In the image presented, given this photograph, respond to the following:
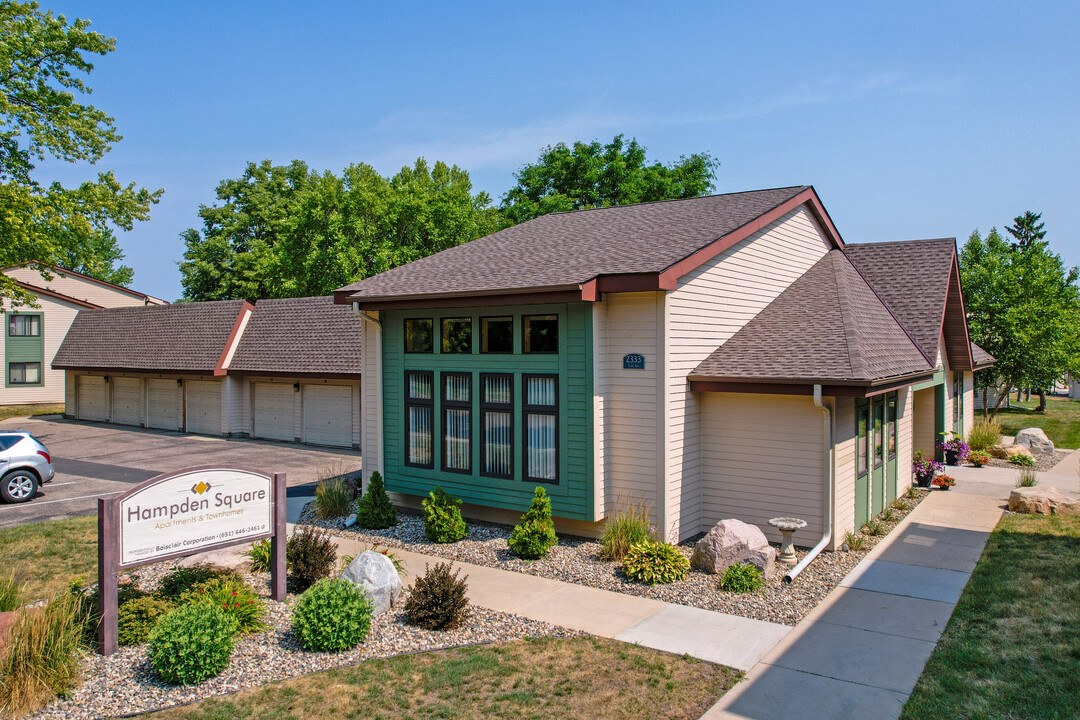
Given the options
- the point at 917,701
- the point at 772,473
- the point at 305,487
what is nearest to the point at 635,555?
the point at 772,473

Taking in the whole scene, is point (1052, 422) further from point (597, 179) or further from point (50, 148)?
point (50, 148)

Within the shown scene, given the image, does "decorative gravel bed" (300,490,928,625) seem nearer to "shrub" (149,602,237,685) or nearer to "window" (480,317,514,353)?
"window" (480,317,514,353)

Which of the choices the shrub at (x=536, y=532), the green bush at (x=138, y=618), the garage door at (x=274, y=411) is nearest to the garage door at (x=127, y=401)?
the garage door at (x=274, y=411)

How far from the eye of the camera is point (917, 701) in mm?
6395

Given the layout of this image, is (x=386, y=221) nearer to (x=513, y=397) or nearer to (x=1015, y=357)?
(x=513, y=397)

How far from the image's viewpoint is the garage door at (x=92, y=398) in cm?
3127

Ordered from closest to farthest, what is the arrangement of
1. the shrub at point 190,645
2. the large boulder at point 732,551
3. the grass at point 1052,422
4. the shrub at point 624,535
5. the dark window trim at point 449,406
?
the shrub at point 190,645
the large boulder at point 732,551
the shrub at point 624,535
the dark window trim at point 449,406
the grass at point 1052,422

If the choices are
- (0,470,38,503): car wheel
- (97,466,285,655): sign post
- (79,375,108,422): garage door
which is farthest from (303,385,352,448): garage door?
(97,466,285,655): sign post

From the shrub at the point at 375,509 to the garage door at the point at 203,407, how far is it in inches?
636

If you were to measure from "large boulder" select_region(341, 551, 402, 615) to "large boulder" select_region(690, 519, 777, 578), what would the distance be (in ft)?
13.8

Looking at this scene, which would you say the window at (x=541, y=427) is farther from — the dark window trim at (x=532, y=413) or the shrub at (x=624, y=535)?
the shrub at (x=624, y=535)

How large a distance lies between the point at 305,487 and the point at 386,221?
1842 centimetres

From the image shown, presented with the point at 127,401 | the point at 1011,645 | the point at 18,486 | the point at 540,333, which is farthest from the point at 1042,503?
the point at 127,401

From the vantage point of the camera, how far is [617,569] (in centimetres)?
1014
